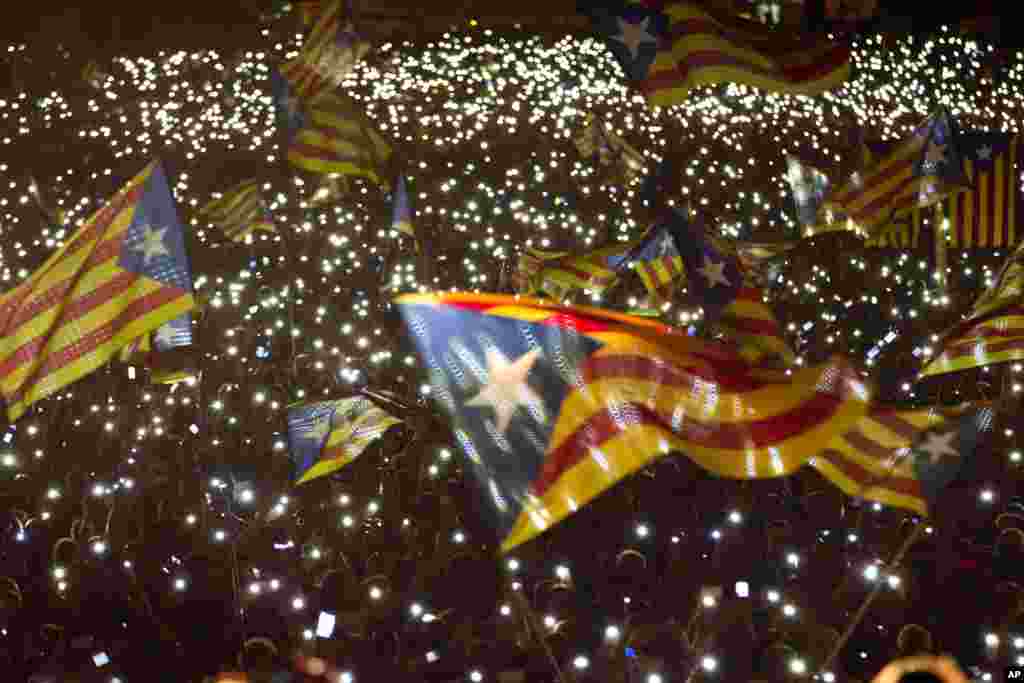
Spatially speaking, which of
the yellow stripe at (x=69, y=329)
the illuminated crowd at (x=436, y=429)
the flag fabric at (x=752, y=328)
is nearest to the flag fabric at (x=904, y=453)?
the illuminated crowd at (x=436, y=429)

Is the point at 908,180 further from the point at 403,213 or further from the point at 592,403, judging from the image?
the point at 592,403

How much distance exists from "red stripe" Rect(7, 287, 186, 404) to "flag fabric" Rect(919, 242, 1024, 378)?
438 cm

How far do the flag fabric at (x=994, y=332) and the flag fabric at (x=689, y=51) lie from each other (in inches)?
65.1

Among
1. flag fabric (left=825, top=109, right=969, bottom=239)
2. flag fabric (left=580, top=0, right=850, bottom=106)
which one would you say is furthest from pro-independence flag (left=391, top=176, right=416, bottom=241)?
flag fabric (left=825, top=109, right=969, bottom=239)

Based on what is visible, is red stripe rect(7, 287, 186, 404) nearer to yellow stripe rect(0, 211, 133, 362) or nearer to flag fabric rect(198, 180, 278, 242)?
yellow stripe rect(0, 211, 133, 362)

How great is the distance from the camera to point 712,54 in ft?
20.5

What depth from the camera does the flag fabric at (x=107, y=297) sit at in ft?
15.6

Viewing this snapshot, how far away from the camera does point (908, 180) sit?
892cm

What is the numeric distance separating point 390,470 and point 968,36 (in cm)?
1531

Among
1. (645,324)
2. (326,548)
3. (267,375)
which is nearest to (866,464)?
(645,324)

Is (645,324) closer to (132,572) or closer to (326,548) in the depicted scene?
(326,548)

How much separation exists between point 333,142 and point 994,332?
5500mm

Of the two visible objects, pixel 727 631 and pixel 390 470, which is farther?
pixel 390 470

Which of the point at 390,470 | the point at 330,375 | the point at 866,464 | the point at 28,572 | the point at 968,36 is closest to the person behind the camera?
the point at 866,464
